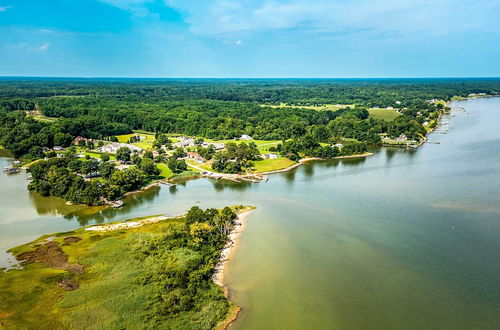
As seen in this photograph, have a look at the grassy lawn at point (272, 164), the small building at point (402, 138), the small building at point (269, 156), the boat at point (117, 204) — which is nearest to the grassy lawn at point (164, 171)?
the boat at point (117, 204)

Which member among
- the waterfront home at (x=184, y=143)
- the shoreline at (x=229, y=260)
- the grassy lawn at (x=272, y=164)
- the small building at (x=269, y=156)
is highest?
the waterfront home at (x=184, y=143)

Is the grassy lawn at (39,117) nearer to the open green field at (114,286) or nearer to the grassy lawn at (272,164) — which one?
the grassy lawn at (272,164)

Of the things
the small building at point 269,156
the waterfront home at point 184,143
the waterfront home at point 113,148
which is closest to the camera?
the small building at point 269,156

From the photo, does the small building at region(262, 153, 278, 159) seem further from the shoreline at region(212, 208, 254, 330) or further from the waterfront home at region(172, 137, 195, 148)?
the shoreline at region(212, 208, 254, 330)

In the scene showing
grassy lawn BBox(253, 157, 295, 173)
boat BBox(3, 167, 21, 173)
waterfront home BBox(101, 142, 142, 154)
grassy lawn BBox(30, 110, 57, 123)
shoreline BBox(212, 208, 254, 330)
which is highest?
grassy lawn BBox(30, 110, 57, 123)

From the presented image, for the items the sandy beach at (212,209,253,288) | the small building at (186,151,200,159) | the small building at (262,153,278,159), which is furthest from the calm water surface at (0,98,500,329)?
Result: the small building at (186,151,200,159)

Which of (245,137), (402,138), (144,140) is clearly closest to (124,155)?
(144,140)
